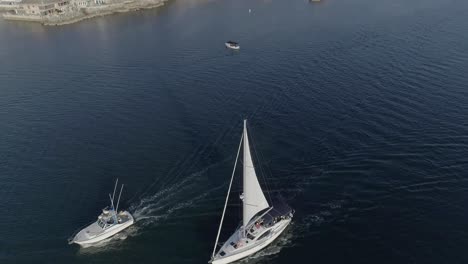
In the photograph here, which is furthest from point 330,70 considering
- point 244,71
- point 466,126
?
point 466,126

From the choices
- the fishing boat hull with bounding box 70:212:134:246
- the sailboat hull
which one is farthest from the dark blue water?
the fishing boat hull with bounding box 70:212:134:246

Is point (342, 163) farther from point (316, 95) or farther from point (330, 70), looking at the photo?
point (330, 70)

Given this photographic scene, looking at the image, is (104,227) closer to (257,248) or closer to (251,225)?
(251,225)

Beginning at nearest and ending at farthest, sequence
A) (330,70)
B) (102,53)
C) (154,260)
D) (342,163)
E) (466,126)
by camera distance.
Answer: (154,260) < (342,163) < (466,126) < (330,70) < (102,53)

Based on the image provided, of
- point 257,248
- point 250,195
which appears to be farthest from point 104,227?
point 257,248

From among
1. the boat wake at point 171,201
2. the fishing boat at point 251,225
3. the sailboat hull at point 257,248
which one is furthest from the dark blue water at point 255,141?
the fishing boat at point 251,225

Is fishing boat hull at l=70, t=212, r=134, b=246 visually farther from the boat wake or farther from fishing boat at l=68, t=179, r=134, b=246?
the boat wake
